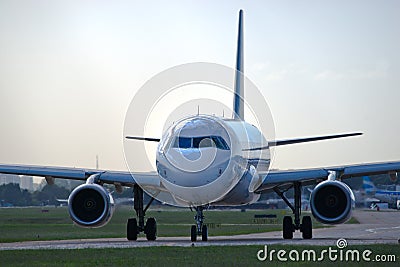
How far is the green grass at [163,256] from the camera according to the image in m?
20.4

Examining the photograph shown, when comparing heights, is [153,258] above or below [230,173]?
below

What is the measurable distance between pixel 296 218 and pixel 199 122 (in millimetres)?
6850

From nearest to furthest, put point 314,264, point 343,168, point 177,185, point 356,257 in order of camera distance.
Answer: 1. point 314,264
2. point 356,257
3. point 177,185
4. point 343,168

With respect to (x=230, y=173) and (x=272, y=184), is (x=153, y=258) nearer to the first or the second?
(x=230, y=173)

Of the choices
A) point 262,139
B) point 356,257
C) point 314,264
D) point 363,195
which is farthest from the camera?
point 363,195

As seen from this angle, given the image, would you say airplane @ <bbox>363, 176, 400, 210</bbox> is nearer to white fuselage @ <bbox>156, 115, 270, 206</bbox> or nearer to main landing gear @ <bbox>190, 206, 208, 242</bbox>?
white fuselage @ <bbox>156, 115, 270, 206</bbox>

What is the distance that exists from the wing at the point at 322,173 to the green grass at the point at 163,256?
7.90 metres

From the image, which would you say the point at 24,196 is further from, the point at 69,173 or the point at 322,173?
the point at 322,173

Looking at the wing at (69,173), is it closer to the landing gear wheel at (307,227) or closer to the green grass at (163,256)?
the landing gear wheel at (307,227)

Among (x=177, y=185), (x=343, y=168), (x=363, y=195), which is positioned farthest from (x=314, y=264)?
(x=363, y=195)

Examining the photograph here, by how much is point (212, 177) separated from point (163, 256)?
6753 millimetres

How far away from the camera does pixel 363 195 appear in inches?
4210

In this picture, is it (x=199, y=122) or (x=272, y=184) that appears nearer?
(x=199, y=122)

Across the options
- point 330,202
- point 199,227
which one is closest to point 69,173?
point 199,227
